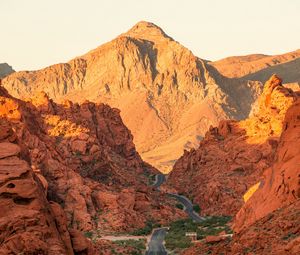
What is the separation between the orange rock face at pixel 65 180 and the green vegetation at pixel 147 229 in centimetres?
104

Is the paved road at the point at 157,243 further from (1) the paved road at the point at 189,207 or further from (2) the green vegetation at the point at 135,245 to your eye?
(1) the paved road at the point at 189,207

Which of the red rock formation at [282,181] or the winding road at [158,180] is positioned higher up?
the red rock formation at [282,181]

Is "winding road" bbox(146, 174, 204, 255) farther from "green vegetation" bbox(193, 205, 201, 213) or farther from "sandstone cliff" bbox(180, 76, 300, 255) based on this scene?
"sandstone cliff" bbox(180, 76, 300, 255)

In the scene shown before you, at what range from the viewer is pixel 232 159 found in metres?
117

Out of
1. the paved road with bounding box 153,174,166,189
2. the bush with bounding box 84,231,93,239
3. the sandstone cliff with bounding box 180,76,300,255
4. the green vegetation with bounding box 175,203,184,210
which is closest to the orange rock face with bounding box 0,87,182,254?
the bush with bounding box 84,231,93,239

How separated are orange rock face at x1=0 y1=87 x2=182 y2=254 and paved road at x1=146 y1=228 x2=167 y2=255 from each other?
3330 mm

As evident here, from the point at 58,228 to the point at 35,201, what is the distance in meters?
3.36

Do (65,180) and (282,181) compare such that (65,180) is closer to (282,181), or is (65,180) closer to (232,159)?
(232,159)

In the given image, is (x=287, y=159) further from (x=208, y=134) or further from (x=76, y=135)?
(x=208, y=134)

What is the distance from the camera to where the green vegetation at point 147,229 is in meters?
84.6

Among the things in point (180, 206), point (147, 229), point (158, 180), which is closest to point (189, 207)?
point (180, 206)

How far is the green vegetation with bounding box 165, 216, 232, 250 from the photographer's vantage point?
246ft

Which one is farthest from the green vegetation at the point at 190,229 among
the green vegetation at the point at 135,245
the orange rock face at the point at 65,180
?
the orange rock face at the point at 65,180

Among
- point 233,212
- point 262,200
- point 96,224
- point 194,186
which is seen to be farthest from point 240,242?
point 194,186
